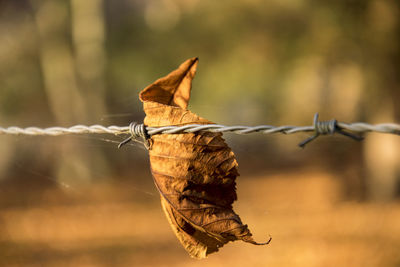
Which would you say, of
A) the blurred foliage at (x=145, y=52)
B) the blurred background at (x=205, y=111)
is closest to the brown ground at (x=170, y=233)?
the blurred background at (x=205, y=111)

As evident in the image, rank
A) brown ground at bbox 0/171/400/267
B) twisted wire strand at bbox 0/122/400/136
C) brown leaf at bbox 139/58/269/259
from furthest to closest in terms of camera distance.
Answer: brown ground at bbox 0/171/400/267, brown leaf at bbox 139/58/269/259, twisted wire strand at bbox 0/122/400/136

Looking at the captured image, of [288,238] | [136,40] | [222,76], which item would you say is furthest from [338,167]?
[136,40]

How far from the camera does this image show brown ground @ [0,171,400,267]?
3990 millimetres

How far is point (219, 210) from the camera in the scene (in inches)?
40.5

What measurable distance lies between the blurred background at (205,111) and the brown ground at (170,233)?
25 millimetres

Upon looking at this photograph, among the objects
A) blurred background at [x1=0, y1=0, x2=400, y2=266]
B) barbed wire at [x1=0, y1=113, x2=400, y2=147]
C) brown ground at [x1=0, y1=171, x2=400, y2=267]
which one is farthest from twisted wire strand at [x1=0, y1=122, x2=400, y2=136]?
blurred background at [x1=0, y1=0, x2=400, y2=266]

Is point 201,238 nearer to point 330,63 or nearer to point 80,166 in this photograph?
point 330,63

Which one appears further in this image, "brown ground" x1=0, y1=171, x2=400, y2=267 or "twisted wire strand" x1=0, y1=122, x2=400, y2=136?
"brown ground" x1=0, y1=171, x2=400, y2=267

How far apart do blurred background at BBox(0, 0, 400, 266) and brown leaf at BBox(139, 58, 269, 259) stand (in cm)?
220

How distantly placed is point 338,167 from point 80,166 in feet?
18.8

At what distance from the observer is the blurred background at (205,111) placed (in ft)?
14.8

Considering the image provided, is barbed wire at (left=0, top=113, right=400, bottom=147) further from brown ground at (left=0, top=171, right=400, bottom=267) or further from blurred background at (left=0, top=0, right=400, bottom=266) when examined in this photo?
blurred background at (left=0, top=0, right=400, bottom=266)

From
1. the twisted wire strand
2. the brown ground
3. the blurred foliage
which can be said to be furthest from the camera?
the blurred foliage

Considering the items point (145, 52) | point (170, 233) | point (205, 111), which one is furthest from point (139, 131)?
point (145, 52)
